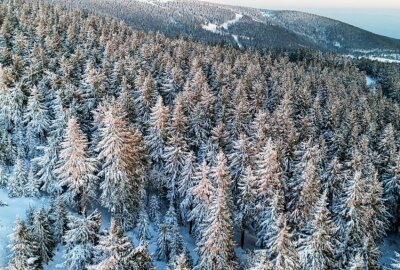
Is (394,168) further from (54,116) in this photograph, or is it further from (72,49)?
(72,49)

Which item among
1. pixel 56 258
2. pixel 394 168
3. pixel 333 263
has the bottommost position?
pixel 56 258

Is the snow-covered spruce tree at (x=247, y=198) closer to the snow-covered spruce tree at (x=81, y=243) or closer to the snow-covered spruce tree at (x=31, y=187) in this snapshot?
the snow-covered spruce tree at (x=81, y=243)

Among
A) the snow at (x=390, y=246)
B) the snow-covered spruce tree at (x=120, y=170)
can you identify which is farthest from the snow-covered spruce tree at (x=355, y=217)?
the snow-covered spruce tree at (x=120, y=170)

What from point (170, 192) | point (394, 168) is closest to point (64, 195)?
point (170, 192)

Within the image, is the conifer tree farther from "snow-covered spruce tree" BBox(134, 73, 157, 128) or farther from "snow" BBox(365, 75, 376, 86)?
"snow" BBox(365, 75, 376, 86)

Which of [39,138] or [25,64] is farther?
[25,64]

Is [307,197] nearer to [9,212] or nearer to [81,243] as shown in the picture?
[81,243]
